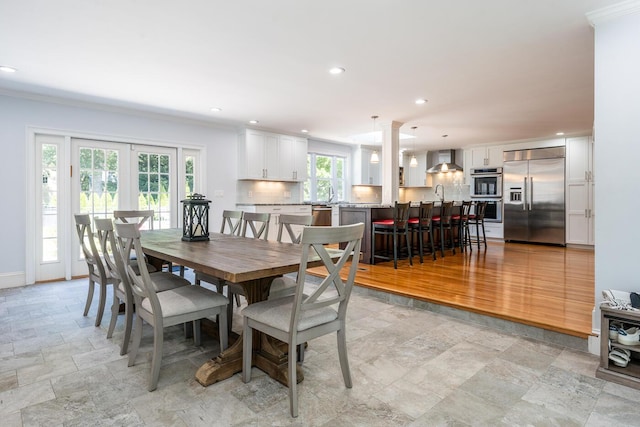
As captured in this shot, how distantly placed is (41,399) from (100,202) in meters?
3.66

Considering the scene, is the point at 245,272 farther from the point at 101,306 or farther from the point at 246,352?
the point at 101,306

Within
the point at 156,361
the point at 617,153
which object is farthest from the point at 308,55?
the point at 156,361

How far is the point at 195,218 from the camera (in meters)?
3.01

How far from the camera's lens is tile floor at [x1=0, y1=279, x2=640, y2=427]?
1.74 meters

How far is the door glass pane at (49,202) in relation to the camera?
457 cm

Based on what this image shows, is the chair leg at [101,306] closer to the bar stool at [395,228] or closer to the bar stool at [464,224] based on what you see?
the bar stool at [395,228]

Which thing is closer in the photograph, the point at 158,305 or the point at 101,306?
the point at 158,305

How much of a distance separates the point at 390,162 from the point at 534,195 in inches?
153

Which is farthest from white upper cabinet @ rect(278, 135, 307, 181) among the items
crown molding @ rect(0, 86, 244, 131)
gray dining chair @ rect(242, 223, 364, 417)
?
gray dining chair @ rect(242, 223, 364, 417)

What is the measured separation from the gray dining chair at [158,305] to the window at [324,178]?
5738mm

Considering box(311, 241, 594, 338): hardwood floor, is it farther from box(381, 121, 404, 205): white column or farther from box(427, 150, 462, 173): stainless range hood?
box(427, 150, 462, 173): stainless range hood

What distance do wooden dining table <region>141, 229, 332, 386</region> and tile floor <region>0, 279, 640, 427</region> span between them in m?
0.08

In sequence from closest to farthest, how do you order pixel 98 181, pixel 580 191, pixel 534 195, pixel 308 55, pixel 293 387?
pixel 293 387, pixel 308 55, pixel 98 181, pixel 580 191, pixel 534 195

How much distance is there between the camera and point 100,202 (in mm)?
4984
